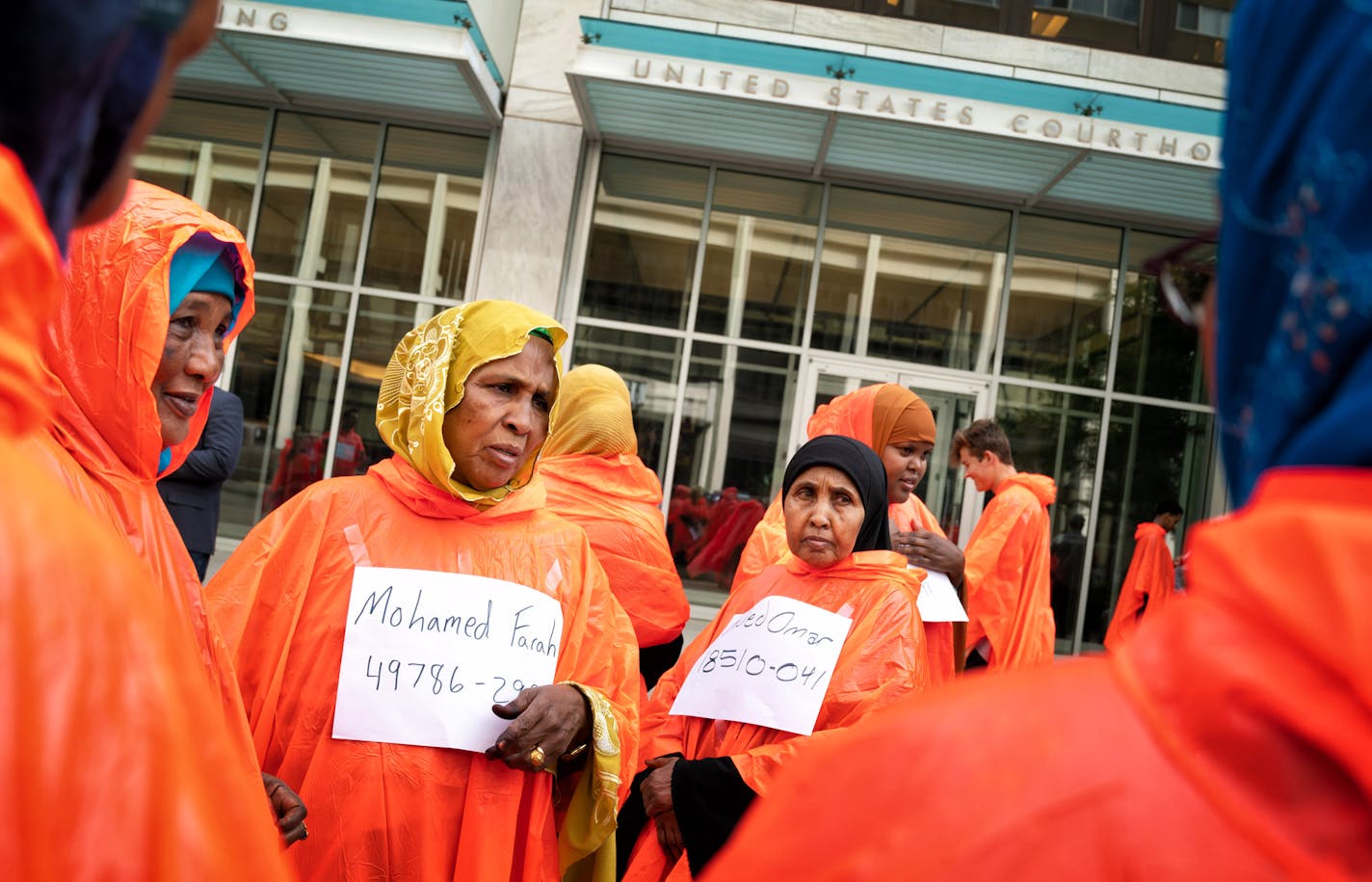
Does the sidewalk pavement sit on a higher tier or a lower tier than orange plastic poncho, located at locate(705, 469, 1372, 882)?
lower

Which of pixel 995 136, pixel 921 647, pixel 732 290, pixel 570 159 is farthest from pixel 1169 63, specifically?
pixel 921 647

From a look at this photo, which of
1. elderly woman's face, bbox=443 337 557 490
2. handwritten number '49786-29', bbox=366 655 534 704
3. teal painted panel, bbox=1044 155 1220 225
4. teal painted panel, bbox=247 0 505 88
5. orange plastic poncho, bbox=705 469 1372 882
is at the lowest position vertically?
handwritten number '49786-29', bbox=366 655 534 704

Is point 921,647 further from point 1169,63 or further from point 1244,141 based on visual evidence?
point 1169,63

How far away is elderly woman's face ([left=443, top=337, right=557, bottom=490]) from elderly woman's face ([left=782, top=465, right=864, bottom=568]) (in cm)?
96

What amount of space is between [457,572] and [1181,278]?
6.02 feet

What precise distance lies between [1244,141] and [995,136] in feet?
30.2

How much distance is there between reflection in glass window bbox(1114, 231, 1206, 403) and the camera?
36.7 feet

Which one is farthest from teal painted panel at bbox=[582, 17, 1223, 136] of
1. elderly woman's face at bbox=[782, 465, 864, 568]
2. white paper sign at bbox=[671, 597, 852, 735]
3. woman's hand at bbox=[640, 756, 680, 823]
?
woman's hand at bbox=[640, 756, 680, 823]

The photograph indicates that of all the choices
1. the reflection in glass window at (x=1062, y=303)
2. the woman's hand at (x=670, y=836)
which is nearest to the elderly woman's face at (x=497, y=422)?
the woman's hand at (x=670, y=836)

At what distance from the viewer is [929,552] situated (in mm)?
4652

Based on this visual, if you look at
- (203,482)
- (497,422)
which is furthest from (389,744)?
Answer: (203,482)

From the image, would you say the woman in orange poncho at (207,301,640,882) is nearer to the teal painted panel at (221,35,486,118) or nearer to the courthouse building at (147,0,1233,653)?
the teal painted panel at (221,35,486,118)

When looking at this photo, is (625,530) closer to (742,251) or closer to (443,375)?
(443,375)

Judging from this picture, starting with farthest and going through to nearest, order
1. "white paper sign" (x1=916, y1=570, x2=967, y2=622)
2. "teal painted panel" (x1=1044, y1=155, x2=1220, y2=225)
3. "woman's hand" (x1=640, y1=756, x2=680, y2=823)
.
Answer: "teal painted panel" (x1=1044, y1=155, x2=1220, y2=225) < "white paper sign" (x1=916, y1=570, x2=967, y2=622) < "woman's hand" (x1=640, y1=756, x2=680, y2=823)
